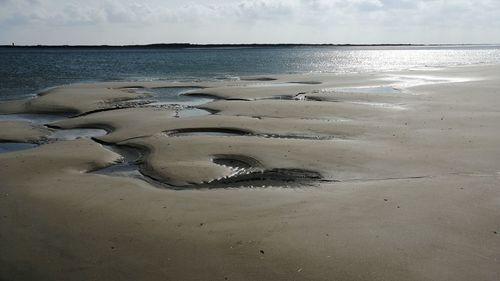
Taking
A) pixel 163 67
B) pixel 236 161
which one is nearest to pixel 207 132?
pixel 236 161

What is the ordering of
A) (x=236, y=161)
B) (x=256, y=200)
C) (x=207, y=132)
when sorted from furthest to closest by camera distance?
(x=207, y=132), (x=236, y=161), (x=256, y=200)

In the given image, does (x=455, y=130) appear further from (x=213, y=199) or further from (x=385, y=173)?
(x=213, y=199)

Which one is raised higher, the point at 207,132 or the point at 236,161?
the point at 207,132

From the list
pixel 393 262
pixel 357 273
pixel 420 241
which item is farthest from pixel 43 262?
pixel 420 241

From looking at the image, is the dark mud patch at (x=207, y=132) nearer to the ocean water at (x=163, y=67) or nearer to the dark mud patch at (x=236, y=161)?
the dark mud patch at (x=236, y=161)

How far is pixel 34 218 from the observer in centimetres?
821

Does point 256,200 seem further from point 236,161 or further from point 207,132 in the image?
point 207,132

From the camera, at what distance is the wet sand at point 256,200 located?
643 centimetres

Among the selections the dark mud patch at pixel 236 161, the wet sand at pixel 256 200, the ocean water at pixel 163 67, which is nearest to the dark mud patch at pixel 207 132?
the wet sand at pixel 256 200

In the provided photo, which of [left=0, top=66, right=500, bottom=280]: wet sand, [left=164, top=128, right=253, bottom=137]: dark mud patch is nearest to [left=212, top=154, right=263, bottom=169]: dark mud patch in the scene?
[left=0, top=66, right=500, bottom=280]: wet sand

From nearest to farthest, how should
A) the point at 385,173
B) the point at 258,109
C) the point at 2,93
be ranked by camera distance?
1. the point at 385,173
2. the point at 258,109
3. the point at 2,93

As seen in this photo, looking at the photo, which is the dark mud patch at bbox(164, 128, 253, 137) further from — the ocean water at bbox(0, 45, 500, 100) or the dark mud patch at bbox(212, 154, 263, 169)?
the ocean water at bbox(0, 45, 500, 100)

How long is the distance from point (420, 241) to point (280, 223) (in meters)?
2.07

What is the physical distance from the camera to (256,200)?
8.90m
